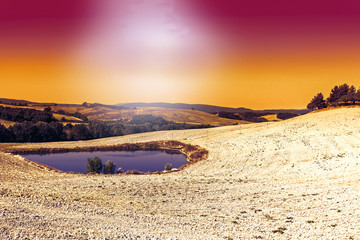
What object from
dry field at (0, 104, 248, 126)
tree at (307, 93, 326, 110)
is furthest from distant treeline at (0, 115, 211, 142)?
tree at (307, 93, 326, 110)

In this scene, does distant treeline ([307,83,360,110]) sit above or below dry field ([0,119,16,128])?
above

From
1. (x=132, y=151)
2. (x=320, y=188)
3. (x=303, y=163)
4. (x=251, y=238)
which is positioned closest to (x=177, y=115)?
(x=132, y=151)

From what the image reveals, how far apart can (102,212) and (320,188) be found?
20.0 m

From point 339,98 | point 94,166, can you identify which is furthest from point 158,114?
point 94,166

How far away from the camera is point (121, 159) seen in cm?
6525

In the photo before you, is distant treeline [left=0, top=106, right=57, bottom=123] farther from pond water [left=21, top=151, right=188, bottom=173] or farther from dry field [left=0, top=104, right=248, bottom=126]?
pond water [left=21, top=151, right=188, bottom=173]

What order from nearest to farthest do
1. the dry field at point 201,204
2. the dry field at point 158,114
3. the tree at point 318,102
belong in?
the dry field at point 201,204 → the tree at point 318,102 → the dry field at point 158,114

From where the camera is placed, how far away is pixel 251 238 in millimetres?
16547

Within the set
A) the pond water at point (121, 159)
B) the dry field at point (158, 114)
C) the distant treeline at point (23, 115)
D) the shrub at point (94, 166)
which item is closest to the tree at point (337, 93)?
the dry field at point (158, 114)

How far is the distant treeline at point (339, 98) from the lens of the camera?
9075 centimetres

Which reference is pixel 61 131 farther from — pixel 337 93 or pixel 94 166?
pixel 337 93

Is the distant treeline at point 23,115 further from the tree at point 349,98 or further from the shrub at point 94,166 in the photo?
the tree at point 349,98

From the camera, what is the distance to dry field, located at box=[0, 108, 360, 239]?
1642 centimetres

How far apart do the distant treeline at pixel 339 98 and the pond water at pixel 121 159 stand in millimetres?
60300
